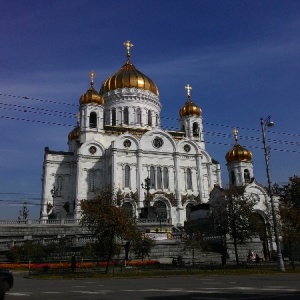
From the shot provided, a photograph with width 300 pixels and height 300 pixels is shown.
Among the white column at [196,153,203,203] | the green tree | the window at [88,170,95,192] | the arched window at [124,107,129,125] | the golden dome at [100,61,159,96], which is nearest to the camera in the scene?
the green tree

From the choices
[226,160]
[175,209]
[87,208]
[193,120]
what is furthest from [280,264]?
[193,120]

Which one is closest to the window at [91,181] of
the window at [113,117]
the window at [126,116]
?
the window at [113,117]

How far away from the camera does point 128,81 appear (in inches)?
2662

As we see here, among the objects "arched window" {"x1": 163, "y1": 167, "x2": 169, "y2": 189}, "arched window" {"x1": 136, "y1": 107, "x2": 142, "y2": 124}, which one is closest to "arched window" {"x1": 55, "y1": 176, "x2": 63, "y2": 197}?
"arched window" {"x1": 163, "y1": 167, "x2": 169, "y2": 189}

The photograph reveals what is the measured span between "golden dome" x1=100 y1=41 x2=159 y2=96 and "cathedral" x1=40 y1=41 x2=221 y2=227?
15.7 ft

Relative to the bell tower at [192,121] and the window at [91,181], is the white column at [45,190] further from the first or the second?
the bell tower at [192,121]

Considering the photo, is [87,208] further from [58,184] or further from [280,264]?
[58,184]

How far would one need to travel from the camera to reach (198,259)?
33.6 meters

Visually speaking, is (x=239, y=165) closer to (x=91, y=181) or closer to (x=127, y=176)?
(x=127, y=176)

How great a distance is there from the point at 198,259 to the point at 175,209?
22.4m

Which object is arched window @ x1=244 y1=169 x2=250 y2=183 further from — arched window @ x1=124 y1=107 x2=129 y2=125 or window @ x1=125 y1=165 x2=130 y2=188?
arched window @ x1=124 y1=107 x2=129 y2=125

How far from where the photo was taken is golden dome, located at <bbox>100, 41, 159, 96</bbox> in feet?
222

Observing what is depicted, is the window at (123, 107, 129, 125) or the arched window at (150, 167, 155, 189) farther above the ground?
the window at (123, 107, 129, 125)

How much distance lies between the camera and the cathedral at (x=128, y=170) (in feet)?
181
